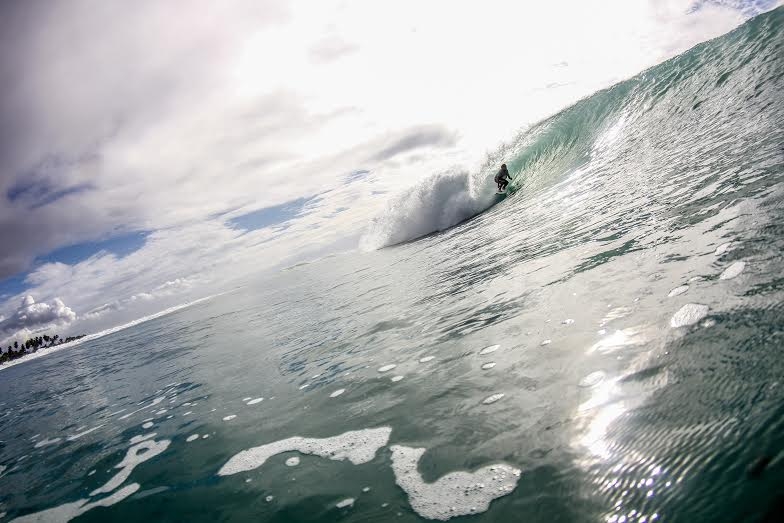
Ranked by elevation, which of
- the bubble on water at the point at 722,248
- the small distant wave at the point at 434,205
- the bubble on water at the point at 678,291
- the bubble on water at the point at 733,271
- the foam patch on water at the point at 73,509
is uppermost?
the small distant wave at the point at 434,205

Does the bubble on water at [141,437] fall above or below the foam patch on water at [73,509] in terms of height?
above

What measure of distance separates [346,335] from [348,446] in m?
4.06

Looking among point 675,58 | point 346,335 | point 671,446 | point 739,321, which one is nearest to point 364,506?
point 671,446

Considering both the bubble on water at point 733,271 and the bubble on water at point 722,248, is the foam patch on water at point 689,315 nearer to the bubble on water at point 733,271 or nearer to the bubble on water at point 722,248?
the bubble on water at point 733,271

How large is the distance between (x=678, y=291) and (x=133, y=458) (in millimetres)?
6647

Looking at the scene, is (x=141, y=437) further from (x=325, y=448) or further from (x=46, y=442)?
(x=325, y=448)

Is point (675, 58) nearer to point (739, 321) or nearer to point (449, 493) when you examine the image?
point (739, 321)

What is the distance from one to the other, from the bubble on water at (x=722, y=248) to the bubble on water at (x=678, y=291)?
2.45 ft

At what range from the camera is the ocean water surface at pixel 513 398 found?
2.08 meters

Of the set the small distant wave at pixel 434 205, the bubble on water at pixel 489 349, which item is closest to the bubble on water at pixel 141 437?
the bubble on water at pixel 489 349

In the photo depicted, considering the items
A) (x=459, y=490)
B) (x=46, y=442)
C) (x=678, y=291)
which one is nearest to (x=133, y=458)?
(x=46, y=442)

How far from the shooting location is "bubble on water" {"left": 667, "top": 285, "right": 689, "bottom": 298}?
366 centimetres

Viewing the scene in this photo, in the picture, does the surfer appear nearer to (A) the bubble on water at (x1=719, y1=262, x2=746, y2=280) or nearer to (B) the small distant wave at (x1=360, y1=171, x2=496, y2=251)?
(B) the small distant wave at (x1=360, y1=171, x2=496, y2=251)

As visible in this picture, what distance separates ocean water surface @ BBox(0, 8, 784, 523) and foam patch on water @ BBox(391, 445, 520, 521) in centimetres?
1
